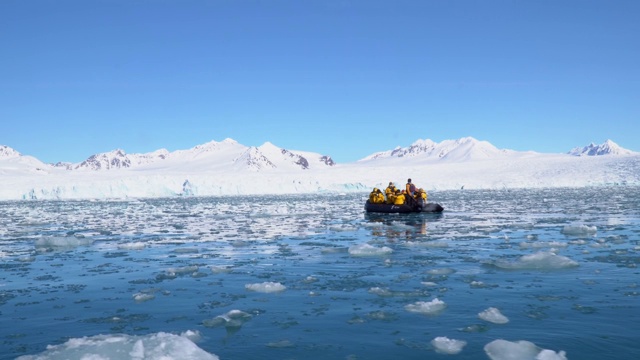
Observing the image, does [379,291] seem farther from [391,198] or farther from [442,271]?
[391,198]

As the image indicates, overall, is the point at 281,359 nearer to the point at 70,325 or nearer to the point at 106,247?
the point at 70,325

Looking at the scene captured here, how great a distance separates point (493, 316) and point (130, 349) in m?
3.75

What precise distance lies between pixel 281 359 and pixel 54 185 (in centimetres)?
5526

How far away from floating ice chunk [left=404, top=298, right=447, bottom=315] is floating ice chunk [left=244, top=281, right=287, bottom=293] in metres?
2.00

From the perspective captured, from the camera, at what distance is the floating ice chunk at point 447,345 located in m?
4.93

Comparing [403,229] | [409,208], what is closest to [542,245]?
[403,229]

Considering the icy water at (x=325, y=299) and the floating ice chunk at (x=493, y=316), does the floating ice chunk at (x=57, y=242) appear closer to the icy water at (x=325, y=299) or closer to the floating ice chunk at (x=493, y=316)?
the icy water at (x=325, y=299)

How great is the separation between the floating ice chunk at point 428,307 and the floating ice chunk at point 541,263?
3.05 m

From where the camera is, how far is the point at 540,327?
5.60 metres

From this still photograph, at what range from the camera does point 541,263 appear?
355 inches

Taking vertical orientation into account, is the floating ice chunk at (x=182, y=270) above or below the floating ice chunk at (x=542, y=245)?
below

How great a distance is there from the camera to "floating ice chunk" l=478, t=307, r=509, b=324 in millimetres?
5832

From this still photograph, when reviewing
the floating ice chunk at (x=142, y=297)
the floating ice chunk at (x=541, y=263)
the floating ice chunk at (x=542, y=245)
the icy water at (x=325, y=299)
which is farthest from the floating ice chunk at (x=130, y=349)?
the floating ice chunk at (x=542, y=245)

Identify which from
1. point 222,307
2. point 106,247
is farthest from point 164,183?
point 222,307
